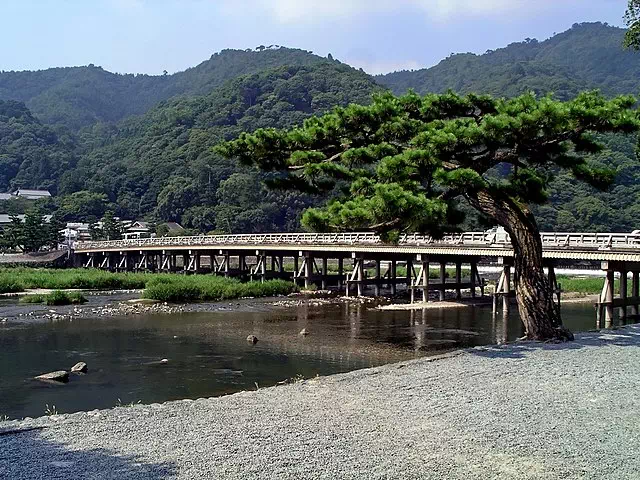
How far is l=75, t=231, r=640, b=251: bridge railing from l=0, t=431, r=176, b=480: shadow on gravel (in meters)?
12.5

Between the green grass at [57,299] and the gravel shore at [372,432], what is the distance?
84.6 feet

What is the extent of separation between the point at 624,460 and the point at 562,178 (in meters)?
71.3

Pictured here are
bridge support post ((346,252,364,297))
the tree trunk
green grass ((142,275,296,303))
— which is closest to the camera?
the tree trunk

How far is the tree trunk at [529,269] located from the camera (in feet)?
51.3

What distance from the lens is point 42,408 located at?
13.0m

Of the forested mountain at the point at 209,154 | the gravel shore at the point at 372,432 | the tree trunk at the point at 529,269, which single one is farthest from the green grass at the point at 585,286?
the forested mountain at the point at 209,154

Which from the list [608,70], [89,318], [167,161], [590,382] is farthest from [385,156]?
[608,70]

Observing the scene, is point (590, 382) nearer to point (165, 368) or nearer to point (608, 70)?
point (165, 368)

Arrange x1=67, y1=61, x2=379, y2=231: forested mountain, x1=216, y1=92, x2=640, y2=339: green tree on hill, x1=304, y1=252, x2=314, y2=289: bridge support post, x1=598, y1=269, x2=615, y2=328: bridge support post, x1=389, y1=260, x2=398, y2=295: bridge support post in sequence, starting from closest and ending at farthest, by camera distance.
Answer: x1=216, y1=92, x2=640, y2=339: green tree on hill < x1=598, y1=269, x2=615, y2=328: bridge support post < x1=389, y1=260, x2=398, y2=295: bridge support post < x1=304, y1=252, x2=314, y2=289: bridge support post < x1=67, y1=61, x2=379, y2=231: forested mountain

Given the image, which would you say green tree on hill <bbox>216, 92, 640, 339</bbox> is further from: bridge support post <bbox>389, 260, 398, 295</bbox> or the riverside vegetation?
bridge support post <bbox>389, 260, 398, 295</bbox>

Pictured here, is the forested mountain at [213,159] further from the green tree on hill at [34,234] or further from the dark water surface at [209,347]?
the dark water surface at [209,347]

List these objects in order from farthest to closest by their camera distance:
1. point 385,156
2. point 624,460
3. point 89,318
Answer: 1. point 89,318
2. point 385,156
3. point 624,460

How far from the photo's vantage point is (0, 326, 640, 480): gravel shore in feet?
23.1

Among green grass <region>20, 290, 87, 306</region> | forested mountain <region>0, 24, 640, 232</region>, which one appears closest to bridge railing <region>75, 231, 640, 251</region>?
green grass <region>20, 290, 87, 306</region>
